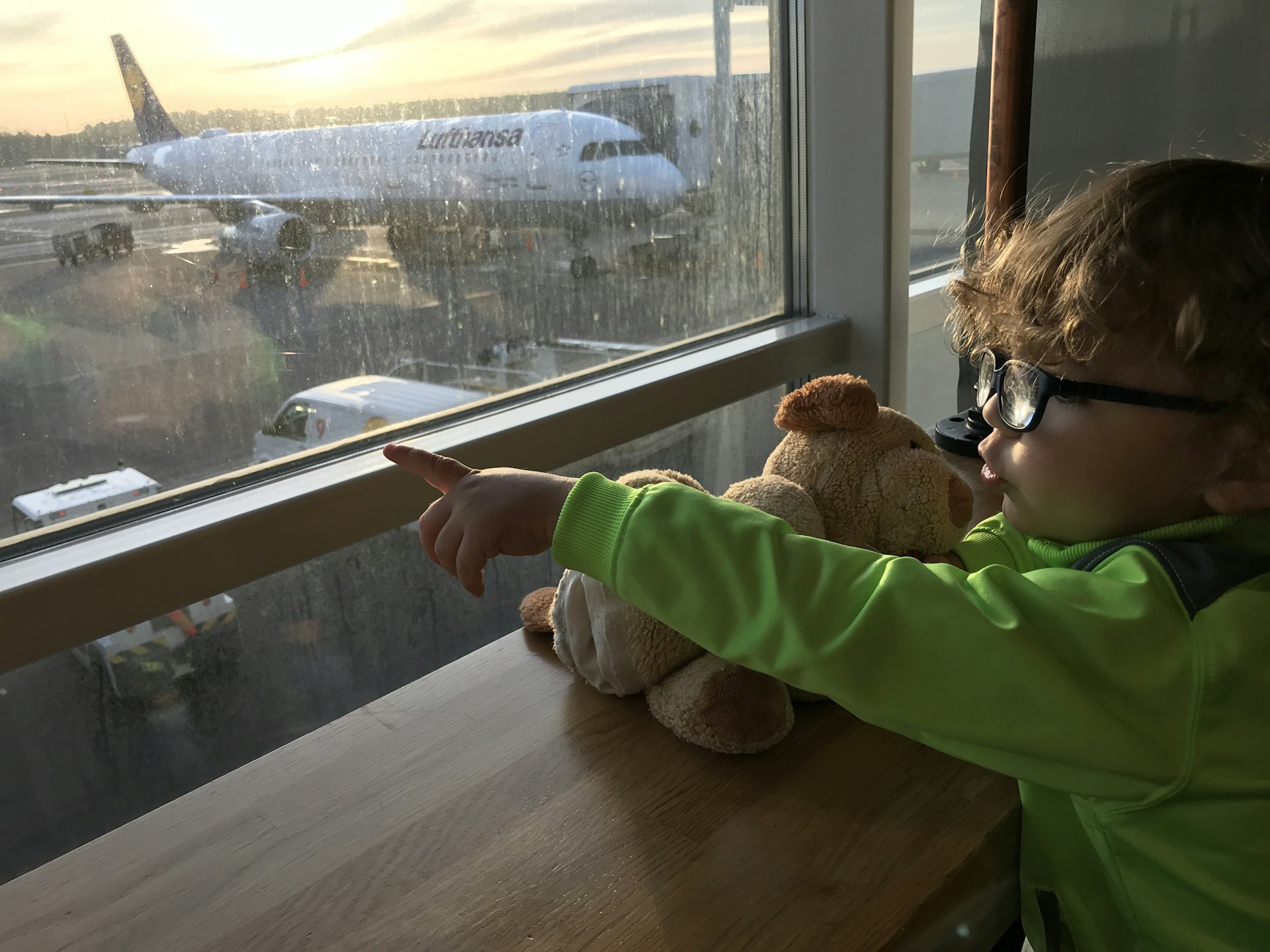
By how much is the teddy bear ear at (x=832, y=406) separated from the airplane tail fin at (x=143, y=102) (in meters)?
0.63

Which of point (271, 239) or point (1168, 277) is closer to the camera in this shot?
point (1168, 277)

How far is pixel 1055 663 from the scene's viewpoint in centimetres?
56

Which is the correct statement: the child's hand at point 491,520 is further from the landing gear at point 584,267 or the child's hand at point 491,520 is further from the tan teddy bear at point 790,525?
the landing gear at point 584,267

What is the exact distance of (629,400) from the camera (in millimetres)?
1292

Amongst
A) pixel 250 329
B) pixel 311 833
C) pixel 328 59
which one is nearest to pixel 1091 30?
pixel 328 59

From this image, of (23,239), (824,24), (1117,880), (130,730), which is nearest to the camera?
(1117,880)

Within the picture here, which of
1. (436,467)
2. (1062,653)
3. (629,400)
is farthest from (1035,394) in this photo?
(629,400)

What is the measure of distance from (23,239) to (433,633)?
0.62 meters

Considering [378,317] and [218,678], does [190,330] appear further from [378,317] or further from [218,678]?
[218,678]

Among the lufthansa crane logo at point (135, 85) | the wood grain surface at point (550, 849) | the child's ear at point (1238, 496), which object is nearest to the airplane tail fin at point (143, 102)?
the lufthansa crane logo at point (135, 85)

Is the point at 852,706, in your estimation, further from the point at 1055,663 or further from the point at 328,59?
the point at 328,59

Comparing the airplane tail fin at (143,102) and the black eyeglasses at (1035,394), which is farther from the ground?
the airplane tail fin at (143,102)

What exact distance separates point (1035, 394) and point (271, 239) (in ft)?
2.47

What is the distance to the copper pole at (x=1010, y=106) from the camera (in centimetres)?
126
